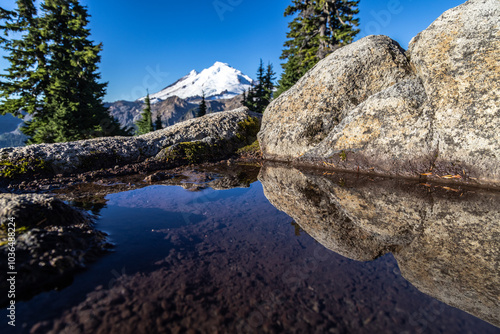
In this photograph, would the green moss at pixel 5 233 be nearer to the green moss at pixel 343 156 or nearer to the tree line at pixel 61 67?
the green moss at pixel 343 156

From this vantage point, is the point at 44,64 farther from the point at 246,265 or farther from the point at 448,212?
the point at 448,212

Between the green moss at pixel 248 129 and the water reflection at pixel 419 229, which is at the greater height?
the green moss at pixel 248 129

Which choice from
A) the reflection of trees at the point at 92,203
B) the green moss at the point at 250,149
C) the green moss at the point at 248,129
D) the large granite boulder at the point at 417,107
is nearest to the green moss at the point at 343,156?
the large granite boulder at the point at 417,107

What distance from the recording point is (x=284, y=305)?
1834mm

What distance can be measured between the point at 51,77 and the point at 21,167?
1662cm

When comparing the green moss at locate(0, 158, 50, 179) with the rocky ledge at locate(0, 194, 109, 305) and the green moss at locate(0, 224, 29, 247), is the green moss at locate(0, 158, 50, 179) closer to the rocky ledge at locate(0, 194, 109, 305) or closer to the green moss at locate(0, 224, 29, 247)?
the rocky ledge at locate(0, 194, 109, 305)

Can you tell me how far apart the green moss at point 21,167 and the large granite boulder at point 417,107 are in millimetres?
8342

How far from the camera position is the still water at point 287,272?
166cm

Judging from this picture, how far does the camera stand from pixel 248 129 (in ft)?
44.6

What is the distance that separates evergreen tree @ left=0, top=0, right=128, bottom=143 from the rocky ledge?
17.8 m

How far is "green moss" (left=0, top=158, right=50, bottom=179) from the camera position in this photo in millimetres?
5707

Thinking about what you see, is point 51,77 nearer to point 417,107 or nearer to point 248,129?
point 248,129

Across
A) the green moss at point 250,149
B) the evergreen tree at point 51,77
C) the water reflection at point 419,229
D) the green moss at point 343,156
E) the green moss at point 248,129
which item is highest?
the evergreen tree at point 51,77

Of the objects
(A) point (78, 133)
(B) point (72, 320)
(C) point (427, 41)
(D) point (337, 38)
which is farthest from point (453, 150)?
(A) point (78, 133)
